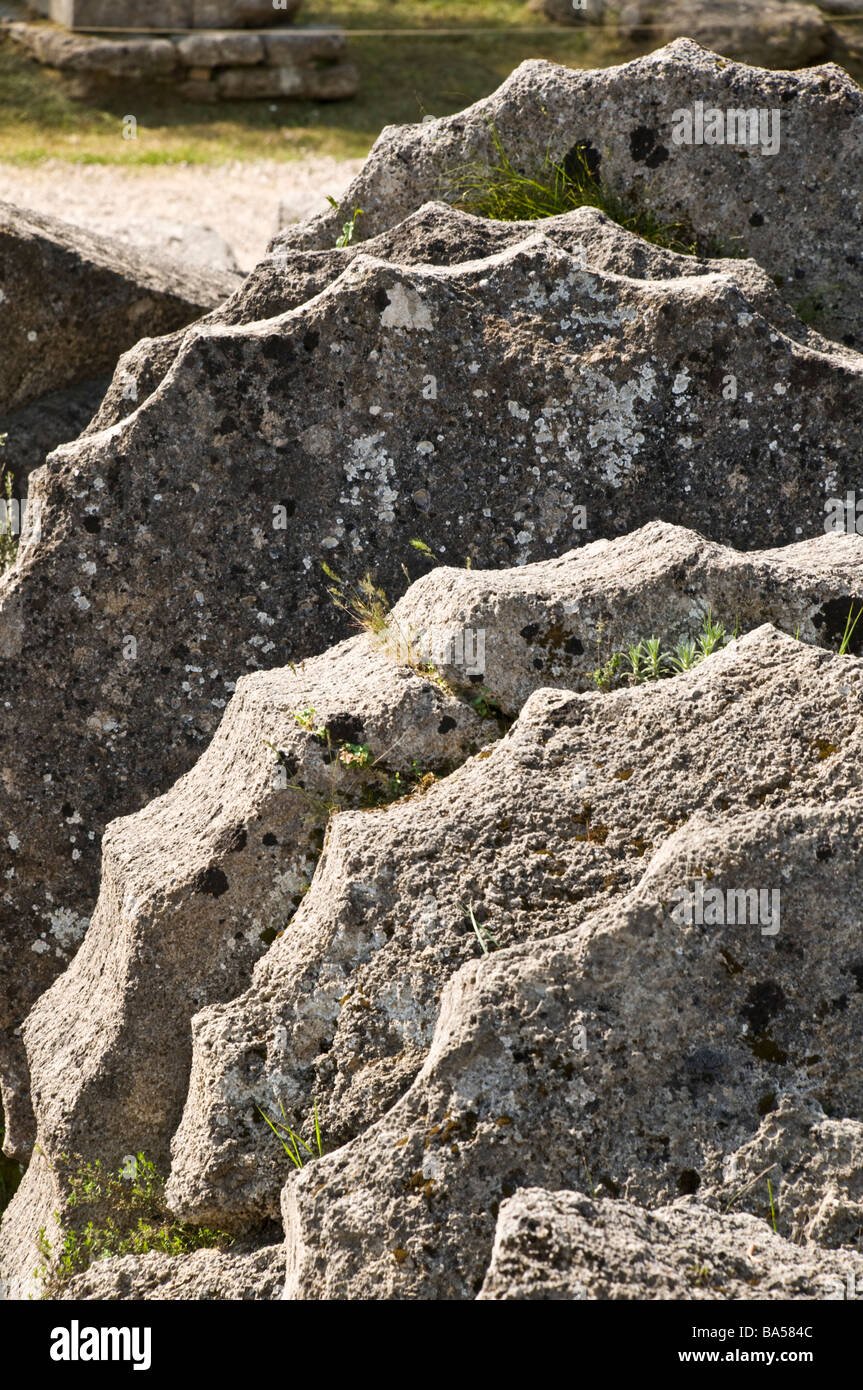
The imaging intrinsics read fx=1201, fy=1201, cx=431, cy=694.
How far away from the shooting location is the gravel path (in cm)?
1386

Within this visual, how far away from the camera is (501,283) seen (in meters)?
4.39

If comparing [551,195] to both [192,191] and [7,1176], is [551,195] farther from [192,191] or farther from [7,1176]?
[192,191]

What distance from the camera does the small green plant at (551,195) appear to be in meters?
5.18

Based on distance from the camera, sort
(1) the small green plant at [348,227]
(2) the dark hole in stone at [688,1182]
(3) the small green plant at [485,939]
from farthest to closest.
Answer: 1. (1) the small green plant at [348,227]
2. (3) the small green plant at [485,939]
3. (2) the dark hole in stone at [688,1182]

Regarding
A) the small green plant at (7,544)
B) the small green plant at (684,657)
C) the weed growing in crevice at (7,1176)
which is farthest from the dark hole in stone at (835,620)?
the weed growing in crevice at (7,1176)

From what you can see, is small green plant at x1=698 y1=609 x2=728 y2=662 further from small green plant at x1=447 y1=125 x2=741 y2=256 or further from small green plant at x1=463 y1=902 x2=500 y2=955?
small green plant at x1=447 y1=125 x2=741 y2=256

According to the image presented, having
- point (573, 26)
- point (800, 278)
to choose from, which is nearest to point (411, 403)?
point (800, 278)

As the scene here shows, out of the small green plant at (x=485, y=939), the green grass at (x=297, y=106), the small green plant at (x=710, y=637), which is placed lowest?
the small green plant at (x=485, y=939)

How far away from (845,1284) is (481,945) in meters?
1.05

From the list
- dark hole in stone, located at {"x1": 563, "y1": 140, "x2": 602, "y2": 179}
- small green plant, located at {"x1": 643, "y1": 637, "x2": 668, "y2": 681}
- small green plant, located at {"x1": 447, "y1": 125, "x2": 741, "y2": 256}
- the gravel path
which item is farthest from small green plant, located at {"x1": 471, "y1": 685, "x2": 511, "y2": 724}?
the gravel path

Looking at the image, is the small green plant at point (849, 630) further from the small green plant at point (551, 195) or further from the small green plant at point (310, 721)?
the small green plant at point (551, 195)

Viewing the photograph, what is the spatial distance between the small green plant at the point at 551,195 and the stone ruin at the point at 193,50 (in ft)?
49.7

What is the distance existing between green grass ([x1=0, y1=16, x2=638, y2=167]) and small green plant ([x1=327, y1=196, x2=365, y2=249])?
1131cm

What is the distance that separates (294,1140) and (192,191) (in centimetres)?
1468
